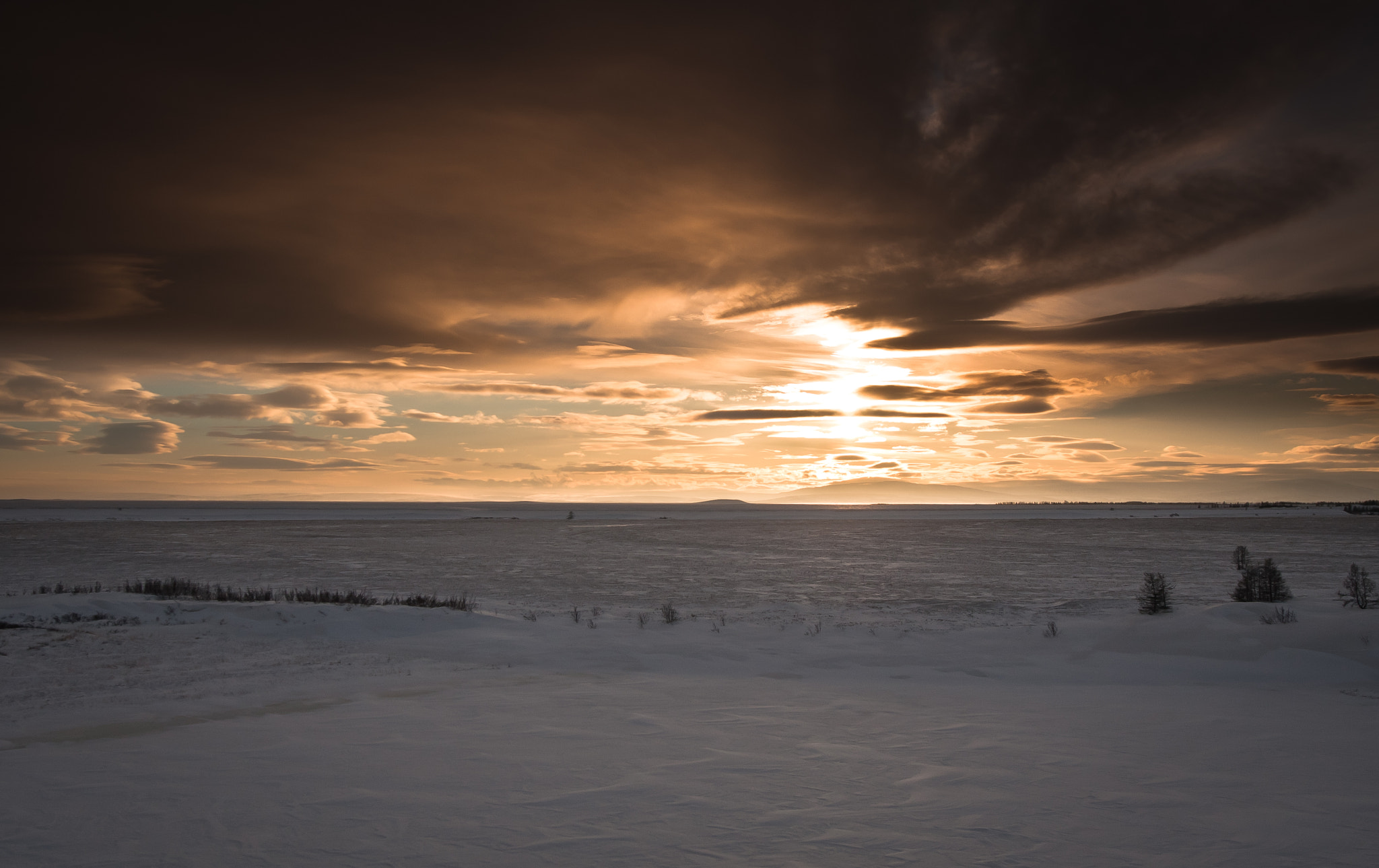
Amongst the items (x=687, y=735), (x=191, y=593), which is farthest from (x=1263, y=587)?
(x=191, y=593)

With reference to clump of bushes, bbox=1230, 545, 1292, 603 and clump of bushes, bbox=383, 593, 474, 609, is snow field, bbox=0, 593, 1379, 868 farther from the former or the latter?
clump of bushes, bbox=383, 593, 474, 609

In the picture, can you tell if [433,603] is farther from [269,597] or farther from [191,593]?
[191,593]

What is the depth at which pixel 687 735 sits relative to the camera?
289 inches

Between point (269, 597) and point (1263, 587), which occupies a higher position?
point (1263, 587)

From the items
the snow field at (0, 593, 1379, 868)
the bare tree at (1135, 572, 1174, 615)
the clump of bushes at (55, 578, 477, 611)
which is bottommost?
the snow field at (0, 593, 1379, 868)

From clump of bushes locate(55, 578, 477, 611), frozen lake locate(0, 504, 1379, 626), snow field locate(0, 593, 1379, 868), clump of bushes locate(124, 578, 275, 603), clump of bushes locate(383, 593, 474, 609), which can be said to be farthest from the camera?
frozen lake locate(0, 504, 1379, 626)

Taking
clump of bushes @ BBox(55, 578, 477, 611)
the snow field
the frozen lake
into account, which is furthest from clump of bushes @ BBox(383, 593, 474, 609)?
the snow field

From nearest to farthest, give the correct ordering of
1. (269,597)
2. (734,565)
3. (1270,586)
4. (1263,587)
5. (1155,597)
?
(1155,597) → (1270,586) → (1263,587) → (269,597) → (734,565)

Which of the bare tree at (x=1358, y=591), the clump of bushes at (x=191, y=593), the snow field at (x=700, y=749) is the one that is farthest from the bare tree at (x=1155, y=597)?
the clump of bushes at (x=191, y=593)

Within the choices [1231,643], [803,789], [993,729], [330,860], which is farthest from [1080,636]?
[330,860]

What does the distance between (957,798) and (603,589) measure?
17727 millimetres

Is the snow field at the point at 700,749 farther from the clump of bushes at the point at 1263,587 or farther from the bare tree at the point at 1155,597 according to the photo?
the clump of bushes at the point at 1263,587

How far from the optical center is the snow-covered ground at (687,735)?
15.9 feet

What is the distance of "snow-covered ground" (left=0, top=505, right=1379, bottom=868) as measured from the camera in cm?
485
